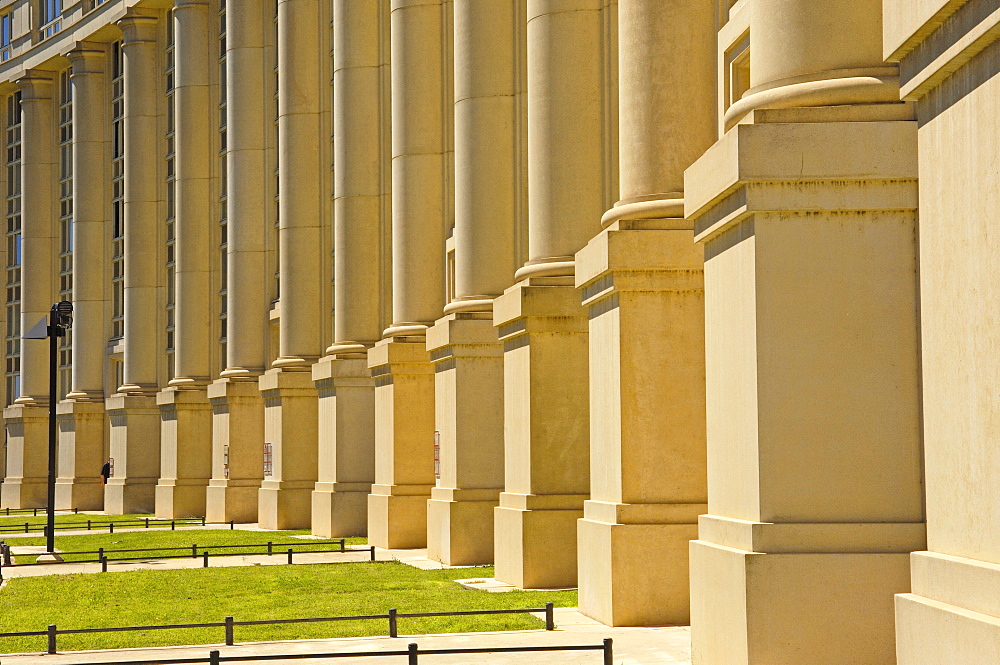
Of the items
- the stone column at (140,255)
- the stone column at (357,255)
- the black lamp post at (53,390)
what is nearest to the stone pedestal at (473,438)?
the stone column at (357,255)

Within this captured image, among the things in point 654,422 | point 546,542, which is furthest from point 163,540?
point 654,422

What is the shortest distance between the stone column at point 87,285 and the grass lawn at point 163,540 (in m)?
19.8

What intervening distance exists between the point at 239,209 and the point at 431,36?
17482mm

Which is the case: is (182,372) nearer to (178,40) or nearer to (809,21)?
(178,40)

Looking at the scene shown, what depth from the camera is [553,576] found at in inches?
941

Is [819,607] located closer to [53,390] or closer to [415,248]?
[415,248]

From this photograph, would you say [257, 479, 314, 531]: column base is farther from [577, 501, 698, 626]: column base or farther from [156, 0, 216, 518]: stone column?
[577, 501, 698, 626]: column base

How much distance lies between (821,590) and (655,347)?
6512mm

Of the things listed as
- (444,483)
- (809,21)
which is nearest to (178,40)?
(444,483)

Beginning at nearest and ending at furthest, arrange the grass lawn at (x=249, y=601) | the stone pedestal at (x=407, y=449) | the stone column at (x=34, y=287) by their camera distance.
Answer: the grass lawn at (x=249, y=601) < the stone pedestal at (x=407, y=449) < the stone column at (x=34, y=287)

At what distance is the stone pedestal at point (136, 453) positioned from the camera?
5928 cm

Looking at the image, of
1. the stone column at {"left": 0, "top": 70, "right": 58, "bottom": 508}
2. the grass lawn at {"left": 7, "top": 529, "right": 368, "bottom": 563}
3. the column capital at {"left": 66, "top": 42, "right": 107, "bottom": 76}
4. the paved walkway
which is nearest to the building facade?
the paved walkway

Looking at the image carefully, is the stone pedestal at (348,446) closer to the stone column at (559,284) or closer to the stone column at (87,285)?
the stone column at (559,284)

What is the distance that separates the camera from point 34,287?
71750mm
